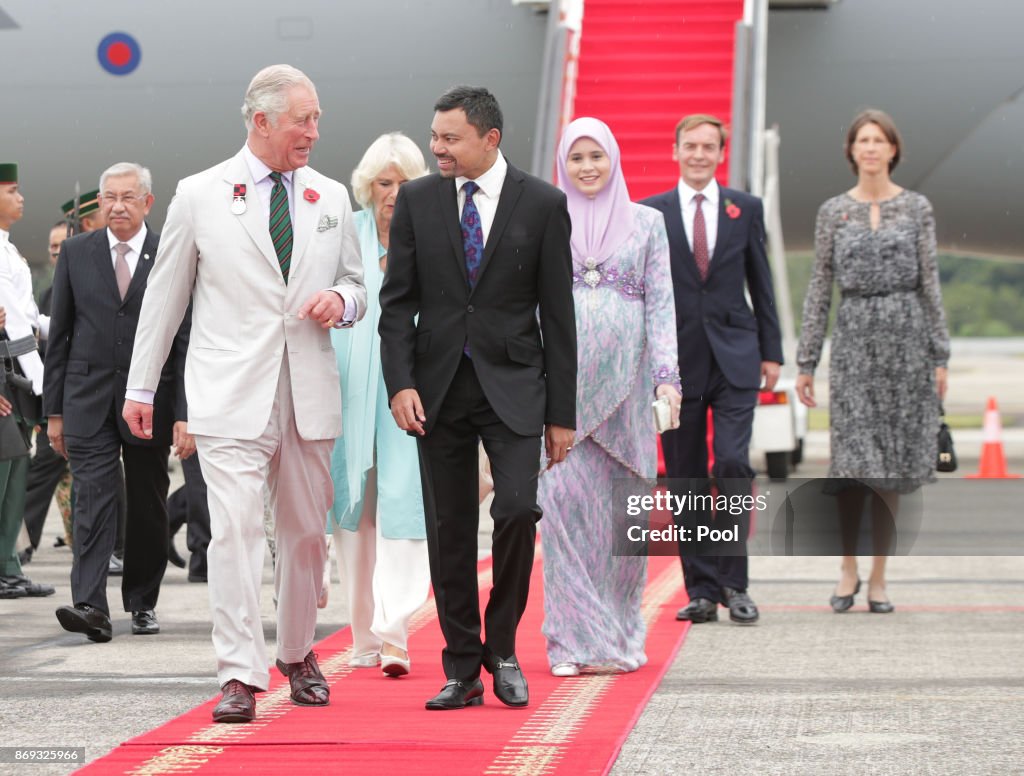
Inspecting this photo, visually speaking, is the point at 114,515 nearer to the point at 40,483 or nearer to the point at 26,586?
the point at 26,586

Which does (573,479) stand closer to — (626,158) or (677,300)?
(677,300)

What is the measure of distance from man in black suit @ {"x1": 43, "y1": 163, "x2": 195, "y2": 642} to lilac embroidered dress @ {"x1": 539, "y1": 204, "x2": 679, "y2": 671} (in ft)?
4.76

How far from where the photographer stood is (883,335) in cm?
624

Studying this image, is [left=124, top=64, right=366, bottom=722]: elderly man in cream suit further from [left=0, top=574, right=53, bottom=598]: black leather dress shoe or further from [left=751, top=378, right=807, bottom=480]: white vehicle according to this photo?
[left=751, top=378, right=807, bottom=480]: white vehicle

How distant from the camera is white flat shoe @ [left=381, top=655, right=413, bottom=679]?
191 inches

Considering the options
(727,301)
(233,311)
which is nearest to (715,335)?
(727,301)

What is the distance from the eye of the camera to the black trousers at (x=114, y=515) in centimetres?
572

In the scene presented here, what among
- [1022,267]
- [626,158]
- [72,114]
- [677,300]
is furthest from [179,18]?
[1022,267]

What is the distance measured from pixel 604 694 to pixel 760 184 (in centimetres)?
560

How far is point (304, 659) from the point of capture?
4516mm

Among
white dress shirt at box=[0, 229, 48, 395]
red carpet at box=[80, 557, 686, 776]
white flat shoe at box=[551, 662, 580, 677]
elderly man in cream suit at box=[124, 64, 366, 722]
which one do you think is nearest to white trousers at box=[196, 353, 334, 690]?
elderly man in cream suit at box=[124, 64, 366, 722]

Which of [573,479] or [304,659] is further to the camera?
[573,479]

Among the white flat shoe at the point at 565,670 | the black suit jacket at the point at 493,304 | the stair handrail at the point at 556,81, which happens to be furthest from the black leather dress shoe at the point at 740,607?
the stair handrail at the point at 556,81

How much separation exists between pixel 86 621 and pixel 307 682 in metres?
1.38
